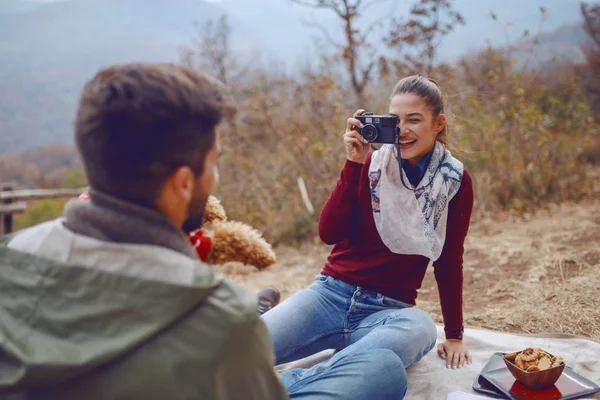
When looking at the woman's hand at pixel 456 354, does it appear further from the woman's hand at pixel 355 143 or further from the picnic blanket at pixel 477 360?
the woman's hand at pixel 355 143

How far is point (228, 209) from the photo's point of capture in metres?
5.43

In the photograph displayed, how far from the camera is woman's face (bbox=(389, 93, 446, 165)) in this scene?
1997mm

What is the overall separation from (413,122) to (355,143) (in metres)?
0.25

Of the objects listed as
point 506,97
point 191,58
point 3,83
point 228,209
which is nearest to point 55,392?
point 228,209

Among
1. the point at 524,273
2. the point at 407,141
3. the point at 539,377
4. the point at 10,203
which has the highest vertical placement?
the point at 407,141

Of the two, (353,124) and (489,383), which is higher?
(353,124)

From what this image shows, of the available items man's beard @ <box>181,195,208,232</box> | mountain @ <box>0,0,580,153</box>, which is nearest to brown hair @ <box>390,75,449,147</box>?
man's beard @ <box>181,195,208,232</box>

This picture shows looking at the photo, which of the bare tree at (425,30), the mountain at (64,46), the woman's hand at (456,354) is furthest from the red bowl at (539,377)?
the mountain at (64,46)

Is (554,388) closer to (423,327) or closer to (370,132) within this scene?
(423,327)

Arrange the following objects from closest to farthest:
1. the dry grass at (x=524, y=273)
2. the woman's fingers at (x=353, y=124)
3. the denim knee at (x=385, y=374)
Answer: the denim knee at (x=385, y=374) < the woman's fingers at (x=353, y=124) < the dry grass at (x=524, y=273)

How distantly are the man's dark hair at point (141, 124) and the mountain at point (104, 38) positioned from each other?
5.19 m

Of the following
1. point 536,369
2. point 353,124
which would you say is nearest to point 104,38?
point 353,124

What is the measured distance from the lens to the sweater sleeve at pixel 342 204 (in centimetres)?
205

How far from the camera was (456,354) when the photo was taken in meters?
2.10
